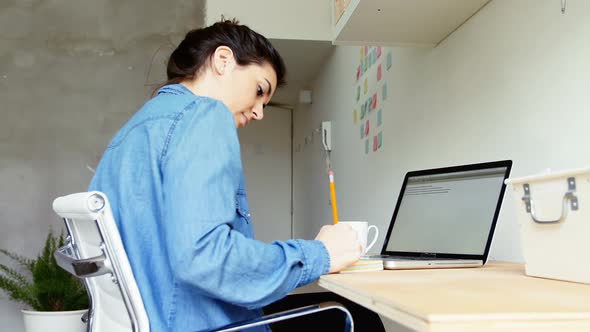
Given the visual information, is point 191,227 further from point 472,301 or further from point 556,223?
point 556,223

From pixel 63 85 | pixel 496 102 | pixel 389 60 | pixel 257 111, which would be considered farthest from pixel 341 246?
pixel 63 85

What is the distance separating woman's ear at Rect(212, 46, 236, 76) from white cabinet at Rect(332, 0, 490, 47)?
52cm

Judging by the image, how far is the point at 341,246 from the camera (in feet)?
3.19

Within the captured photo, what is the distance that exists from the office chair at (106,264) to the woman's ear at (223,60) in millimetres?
384

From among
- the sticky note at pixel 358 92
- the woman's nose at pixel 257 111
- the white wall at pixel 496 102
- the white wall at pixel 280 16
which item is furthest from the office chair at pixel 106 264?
the white wall at pixel 280 16

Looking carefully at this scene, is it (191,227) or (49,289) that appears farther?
(49,289)

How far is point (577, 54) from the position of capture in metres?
1.10

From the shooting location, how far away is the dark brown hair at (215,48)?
112 centimetres

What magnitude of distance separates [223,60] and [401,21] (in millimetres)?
689

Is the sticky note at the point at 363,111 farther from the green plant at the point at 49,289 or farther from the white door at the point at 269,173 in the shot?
the white door at the point at 269,173

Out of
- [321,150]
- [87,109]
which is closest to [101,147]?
[87,109]

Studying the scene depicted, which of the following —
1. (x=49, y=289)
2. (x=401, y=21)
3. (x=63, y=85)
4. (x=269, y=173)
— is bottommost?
(x=49, y=289)

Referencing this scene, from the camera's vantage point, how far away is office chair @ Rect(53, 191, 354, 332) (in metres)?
0.80

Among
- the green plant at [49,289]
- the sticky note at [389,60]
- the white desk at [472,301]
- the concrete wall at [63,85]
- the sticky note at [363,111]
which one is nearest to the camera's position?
the white desk at [472,301]
